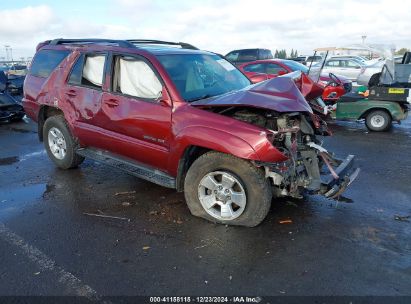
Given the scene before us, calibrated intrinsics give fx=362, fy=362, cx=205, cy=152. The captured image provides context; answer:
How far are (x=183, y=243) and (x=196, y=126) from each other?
46.8 inches

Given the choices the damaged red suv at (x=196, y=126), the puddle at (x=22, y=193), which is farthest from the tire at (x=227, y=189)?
the puddle at (x=22, y=193)

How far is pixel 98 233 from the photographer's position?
3783 mm

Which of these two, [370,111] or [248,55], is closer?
[370,111]

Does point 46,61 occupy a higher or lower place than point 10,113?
higher

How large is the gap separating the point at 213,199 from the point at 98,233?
49.5 inches

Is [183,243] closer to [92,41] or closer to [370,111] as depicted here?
[92,41]

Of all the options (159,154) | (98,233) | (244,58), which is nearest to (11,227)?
(98,233)

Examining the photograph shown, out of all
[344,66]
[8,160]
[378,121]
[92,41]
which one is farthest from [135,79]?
[344,66]

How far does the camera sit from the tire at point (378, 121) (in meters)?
8.66

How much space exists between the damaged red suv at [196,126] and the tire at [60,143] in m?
0.03

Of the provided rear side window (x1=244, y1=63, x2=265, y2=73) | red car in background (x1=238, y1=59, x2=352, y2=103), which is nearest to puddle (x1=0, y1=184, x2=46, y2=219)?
red car in background (x1=238, y1=59, x2=352, y2=103)

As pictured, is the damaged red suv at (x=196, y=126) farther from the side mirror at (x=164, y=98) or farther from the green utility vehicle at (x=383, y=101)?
the green utility vehicle at (x=383, y=101)

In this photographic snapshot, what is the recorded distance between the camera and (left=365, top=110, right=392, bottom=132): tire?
28.4 feet

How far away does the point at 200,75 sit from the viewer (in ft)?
15.1
